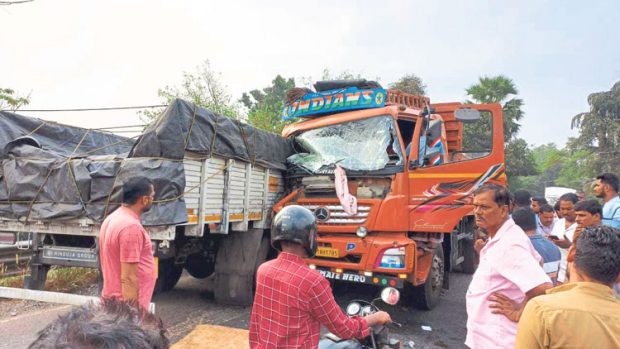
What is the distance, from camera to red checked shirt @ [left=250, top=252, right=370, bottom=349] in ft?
5.81

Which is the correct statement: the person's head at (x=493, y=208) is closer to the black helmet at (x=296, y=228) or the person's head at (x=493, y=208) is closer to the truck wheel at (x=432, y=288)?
the black helmet at (x=296, y=228)

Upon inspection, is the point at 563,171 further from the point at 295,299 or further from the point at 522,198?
the point at 295,299

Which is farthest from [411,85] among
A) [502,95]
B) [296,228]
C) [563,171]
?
[563,171]

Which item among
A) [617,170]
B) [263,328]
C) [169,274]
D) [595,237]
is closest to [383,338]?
[263,328]

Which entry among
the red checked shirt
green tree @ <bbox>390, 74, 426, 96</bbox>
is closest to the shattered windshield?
the red checked shirt

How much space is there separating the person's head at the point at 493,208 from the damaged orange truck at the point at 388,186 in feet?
7.46

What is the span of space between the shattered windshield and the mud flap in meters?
1.31

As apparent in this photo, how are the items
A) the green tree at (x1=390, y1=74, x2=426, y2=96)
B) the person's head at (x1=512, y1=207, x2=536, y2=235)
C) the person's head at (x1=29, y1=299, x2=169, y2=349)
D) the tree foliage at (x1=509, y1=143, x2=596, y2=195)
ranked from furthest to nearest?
the tree foliage at (x1=509, y1=143, x2=596, y2=195) → the green tree at (x1=390, y1=74, x2=426, y2=96) → the person's head at (x1=512, y1=207, x2=536, y2=235) → the person's head at (x1=29, y1=299, x2=169, y2=349)

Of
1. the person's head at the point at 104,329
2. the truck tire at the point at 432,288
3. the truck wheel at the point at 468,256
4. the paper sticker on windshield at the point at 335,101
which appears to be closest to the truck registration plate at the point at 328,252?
the truck tire at the point at 432,288

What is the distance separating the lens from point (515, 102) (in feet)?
75.2

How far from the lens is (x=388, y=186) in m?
5.08

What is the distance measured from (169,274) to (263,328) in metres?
4.66

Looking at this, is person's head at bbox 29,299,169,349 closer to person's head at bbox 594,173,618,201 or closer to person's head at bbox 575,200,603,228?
person's head at bbox 575,200,603,228

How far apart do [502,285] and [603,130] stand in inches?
1081
